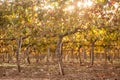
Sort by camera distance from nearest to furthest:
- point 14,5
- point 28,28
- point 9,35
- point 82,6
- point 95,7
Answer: point 95,7, point 82,6, point 14,5, point 28,28, point 9,35

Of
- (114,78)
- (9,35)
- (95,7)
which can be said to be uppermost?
(95,7)

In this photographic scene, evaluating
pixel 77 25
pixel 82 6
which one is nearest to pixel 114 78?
pixel 77 25

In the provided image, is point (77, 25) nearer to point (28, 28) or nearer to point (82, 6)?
point (82, 6)

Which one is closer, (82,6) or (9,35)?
(82,6)

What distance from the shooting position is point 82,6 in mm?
16344

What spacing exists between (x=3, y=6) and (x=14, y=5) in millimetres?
1253

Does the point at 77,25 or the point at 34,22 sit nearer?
the point at 77,25

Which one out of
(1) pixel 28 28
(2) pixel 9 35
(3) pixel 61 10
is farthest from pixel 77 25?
(2) pixel 9 35

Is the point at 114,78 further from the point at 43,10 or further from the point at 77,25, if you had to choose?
the point at 43,10

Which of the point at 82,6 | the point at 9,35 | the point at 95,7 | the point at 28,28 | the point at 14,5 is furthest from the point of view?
the point at 9,35

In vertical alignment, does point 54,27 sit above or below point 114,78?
above

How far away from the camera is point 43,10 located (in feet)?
60.4

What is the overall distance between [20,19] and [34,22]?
4.54 feet

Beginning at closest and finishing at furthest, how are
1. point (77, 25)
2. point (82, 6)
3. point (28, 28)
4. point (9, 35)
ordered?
point (82, 6) → point (77, 25) → point (28, 28) → point (9, 35)
